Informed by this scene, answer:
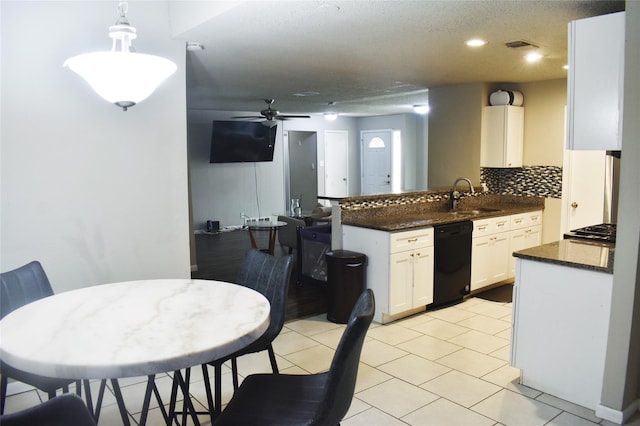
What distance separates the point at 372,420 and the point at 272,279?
3.16 feet

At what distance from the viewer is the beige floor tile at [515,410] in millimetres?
2719

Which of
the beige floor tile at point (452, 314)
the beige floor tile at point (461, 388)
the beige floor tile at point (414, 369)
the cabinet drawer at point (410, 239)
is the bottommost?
the beige floor tile at point (461, 388)

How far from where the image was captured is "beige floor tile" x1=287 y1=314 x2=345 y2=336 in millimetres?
A: 4176

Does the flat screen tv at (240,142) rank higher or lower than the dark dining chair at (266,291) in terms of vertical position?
higher

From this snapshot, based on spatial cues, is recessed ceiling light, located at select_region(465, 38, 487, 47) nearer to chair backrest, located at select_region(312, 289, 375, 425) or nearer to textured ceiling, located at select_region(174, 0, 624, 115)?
textured ceiling, located at select_region(174, 0, 624, 115)

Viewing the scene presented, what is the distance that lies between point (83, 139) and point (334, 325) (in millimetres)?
2484

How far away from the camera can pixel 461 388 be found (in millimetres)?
3111

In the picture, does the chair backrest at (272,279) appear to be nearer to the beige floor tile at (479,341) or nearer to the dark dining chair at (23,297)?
the dark dining chair at (23,297)

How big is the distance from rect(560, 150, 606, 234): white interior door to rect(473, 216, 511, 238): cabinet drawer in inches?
30.5

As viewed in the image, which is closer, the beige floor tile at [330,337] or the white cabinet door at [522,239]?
the beige floor tile at [330,337]

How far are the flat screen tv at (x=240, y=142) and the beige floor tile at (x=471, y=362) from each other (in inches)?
272

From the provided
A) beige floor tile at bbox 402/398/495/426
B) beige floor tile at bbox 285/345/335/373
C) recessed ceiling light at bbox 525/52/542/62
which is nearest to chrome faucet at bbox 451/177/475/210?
recessed ceiling light at bbox 525/52/542/62

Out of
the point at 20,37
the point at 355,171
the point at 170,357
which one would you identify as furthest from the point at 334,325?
the point at 355,171

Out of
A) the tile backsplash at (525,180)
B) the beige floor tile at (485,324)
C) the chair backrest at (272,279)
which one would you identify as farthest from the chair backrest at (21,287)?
the tile backsplash at (525,180)
